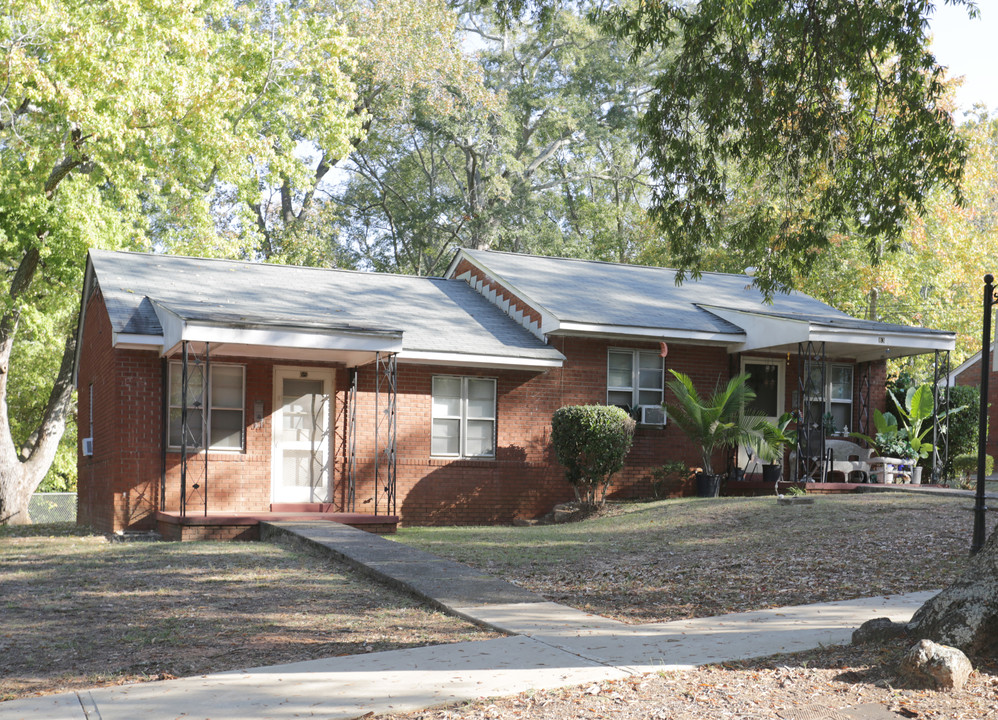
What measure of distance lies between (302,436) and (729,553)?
7.98 metres

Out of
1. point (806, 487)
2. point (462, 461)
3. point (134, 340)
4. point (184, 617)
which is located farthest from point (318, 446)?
point (806, 487)

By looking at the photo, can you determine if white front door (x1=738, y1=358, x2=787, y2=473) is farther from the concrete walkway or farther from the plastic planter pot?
the concrete walkway

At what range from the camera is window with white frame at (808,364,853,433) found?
19641mm

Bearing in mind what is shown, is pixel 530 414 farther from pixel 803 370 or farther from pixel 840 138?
pixel 840 138

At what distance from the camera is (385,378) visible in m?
16.6

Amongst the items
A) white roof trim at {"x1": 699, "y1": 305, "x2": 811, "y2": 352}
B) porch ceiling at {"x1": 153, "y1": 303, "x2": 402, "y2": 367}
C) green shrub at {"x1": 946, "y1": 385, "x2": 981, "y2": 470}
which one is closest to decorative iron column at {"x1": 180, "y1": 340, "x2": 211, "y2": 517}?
porch ceiling at {"x1": 153, "y1": 303, "x2": 402, "y2": 367}

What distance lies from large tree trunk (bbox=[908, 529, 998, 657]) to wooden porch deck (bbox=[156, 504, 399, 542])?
30.9 feet

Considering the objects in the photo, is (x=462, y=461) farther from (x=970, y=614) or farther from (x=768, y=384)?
(x=970, y=614)

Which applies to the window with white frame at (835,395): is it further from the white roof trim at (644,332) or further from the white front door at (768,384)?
the white roof trim at (644,332)

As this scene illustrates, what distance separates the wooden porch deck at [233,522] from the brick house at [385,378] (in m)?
0.04

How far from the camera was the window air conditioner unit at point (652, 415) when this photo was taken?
1847 cm

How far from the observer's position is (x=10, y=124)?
19.3m

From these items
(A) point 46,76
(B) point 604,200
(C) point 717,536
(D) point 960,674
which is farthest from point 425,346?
(B) point 604,200

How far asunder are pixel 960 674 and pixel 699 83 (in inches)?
291
